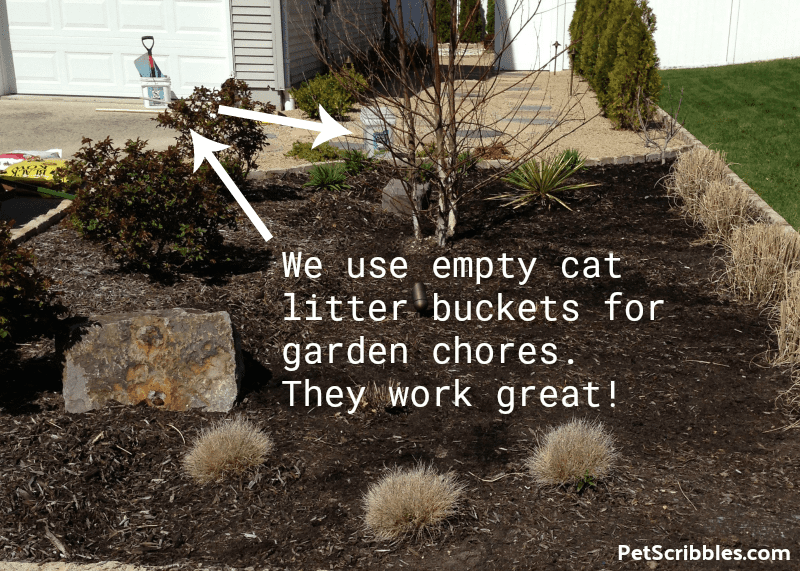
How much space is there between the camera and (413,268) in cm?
628

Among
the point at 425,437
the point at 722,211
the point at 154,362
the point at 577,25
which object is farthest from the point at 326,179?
the point at 577,25

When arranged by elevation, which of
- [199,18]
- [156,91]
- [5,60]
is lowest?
[156,91]

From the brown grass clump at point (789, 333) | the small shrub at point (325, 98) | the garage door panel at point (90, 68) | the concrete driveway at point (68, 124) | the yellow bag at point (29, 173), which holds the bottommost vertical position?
the brown grass clump at point (789, 333)

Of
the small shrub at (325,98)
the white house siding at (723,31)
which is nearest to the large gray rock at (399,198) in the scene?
the small shrub at (325,98)

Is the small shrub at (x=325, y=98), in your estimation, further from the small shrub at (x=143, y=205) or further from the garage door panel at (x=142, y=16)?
the small shrub at (x=143, y=205)

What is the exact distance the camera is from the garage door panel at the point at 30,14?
13602mm

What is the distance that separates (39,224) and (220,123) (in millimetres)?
1814

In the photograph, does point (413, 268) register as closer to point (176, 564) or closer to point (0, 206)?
point (176, 564)

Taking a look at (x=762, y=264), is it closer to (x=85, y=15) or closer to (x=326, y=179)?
(x=326, y=179)

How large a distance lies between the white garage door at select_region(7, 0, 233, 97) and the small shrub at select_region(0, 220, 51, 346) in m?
9.69

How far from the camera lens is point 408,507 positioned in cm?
338

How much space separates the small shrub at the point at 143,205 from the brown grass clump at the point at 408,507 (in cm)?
279

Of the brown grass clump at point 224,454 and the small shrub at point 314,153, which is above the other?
the small shrub at point 314,153

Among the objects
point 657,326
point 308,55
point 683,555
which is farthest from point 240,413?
point 308,55
